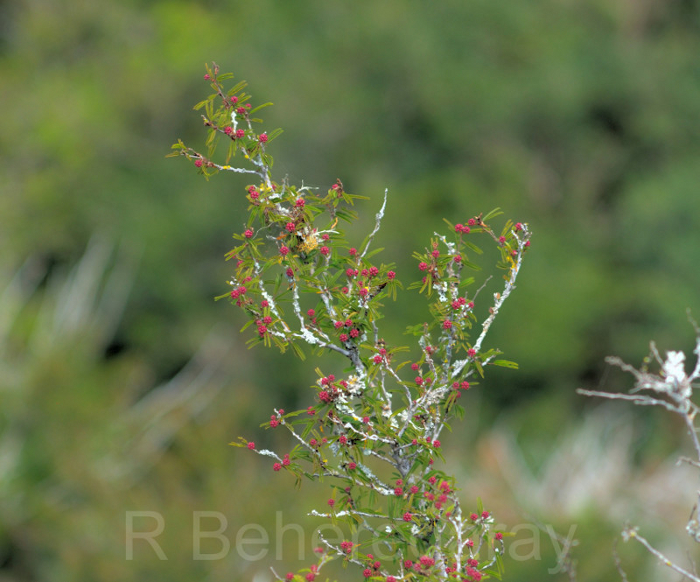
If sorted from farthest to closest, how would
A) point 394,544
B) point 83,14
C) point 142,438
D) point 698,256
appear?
point 83,14 → point 698,256 → point 142,438 → point 394,544

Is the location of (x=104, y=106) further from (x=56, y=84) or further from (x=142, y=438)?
(x=142, y=438)

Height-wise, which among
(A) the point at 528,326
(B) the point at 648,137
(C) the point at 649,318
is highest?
(B) the point at 648,137

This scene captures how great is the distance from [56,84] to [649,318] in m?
12.4

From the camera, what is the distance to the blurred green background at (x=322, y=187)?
9391mm

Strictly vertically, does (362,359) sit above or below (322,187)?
below

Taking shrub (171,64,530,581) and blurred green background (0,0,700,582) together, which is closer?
→ shrub (171,64,530,581)

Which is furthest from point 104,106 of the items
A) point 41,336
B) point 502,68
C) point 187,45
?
point 502,68

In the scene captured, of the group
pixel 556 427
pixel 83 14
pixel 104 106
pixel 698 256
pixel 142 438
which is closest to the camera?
pixel 142 438

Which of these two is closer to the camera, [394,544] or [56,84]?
[394,544]

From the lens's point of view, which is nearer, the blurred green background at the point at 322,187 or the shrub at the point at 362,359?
the shrub at the point at 362,359

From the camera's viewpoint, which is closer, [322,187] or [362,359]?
[362,359]

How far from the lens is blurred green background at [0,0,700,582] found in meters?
9.39

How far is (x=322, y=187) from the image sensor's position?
13211 millimetres

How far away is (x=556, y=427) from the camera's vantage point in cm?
1356
